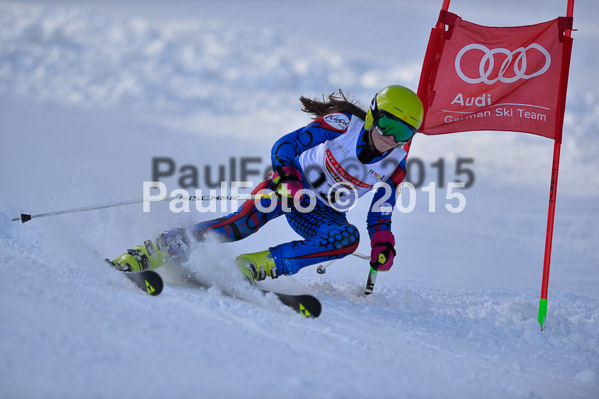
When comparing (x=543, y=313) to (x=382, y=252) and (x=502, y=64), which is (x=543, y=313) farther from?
(x=502, y=64)

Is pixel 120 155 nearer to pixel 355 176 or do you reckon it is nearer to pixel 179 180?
pixel 179 180

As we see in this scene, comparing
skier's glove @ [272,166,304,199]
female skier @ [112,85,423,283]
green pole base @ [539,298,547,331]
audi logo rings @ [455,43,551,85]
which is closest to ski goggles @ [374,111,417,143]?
female skier @ [112,85,423,283]

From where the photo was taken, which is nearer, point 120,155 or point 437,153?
point 120,155

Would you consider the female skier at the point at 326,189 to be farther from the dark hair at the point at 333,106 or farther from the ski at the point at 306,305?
the ski at the point at 306,305

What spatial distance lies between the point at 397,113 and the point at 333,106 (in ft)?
2.32

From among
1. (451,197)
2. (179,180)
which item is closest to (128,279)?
(179,180)

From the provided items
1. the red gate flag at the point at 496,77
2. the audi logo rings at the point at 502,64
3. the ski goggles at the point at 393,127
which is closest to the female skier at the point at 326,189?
the ski goggles at the point at 393,127

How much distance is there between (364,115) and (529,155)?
39.8 feet

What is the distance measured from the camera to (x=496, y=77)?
4.12 metres

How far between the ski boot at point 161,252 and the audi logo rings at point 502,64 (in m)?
2.30

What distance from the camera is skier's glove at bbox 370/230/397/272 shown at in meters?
3.63

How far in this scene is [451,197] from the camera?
1139 cm

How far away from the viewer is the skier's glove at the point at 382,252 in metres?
3.63

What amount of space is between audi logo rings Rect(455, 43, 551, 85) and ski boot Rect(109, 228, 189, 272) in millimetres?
2304
